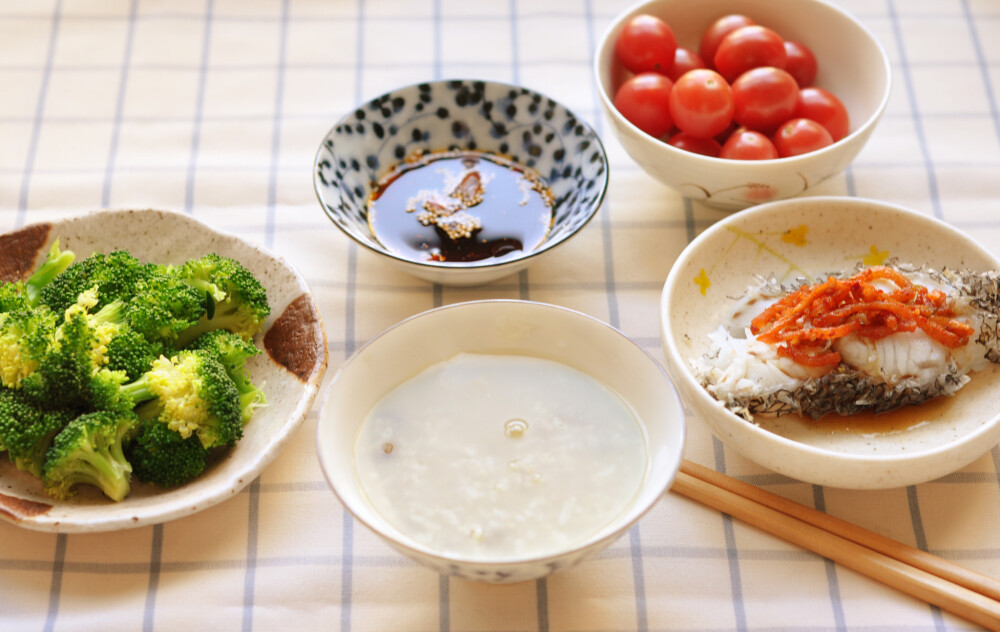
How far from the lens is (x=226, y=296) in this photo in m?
1.63

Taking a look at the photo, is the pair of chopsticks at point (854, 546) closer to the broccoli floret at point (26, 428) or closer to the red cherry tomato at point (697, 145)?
the red cherry tomato at point (697, 145)

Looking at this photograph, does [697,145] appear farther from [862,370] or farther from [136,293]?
[136,293]

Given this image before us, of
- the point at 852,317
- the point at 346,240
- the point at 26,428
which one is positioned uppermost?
the point at 852,317

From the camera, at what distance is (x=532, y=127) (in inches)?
80.4

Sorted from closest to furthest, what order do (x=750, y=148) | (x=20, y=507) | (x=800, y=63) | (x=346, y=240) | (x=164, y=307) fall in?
(x=20, y=507) → (x=164, y=307) → (x=750, y=148) → (x=346, y=240) → (x=800, y=63)

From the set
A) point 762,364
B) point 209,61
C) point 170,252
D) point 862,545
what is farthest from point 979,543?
point 209,61

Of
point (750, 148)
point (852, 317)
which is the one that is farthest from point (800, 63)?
point (852, 317)

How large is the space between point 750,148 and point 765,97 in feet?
0.50

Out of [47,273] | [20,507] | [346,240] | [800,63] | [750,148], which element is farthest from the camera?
[800,63]

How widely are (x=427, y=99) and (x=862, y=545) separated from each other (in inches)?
54.0

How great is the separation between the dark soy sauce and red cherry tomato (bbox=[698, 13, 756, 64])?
578 millimetres

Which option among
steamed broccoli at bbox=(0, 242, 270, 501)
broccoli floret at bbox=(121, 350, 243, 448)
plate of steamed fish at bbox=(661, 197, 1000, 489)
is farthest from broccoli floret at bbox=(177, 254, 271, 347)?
plate of steamed fish at bbox=(661, 197, 1000, 489)

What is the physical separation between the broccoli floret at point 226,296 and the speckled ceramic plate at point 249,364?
47 millimetres

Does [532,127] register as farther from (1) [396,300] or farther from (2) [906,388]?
(2) [906,388]
